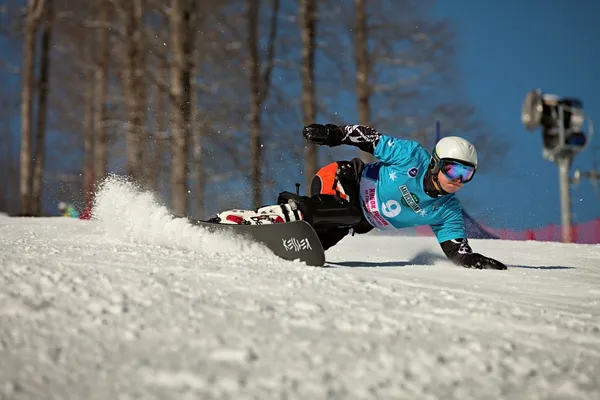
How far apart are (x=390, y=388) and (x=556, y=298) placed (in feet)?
5.31

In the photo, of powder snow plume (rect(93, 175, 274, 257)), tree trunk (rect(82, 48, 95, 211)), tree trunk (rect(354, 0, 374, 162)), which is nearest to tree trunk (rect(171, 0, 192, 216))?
tree trunk (rect(354, 0, 374, 162))

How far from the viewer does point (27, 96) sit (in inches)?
554

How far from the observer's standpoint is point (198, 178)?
510 inches

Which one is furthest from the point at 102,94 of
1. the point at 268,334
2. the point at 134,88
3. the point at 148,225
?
the point at 268,334

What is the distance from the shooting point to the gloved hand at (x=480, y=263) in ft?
12.7

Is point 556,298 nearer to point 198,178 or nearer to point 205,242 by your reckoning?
point 205,242

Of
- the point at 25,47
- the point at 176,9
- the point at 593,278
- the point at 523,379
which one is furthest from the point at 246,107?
the point at 523,379

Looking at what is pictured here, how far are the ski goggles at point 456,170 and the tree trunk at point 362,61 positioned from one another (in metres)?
6.92

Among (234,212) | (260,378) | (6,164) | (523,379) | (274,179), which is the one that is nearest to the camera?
(260,378)

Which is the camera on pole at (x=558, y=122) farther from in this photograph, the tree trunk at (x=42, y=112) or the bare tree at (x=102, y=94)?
the tree trunk at (x=42, y=112)

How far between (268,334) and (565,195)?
9.49 meters

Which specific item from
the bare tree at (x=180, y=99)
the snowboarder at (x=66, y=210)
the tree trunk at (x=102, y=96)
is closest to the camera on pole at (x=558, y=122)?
the bare tree at (x=180, y=99)

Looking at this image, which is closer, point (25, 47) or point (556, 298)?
point (556, 298)

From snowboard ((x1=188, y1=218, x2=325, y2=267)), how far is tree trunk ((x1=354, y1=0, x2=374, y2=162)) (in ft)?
24.7
